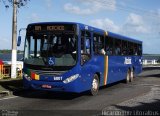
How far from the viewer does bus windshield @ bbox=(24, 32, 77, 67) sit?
15.4 meters

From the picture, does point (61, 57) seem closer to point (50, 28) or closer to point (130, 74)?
point (50, 28)

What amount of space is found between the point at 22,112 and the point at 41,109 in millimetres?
880

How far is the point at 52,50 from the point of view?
15703 mm

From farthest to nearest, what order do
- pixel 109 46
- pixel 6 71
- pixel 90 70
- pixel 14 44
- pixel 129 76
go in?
1. pixel 6 71
2. pixel 14 44
3. pixel 129 76
4. pixel 109 46
5. pixel 90 70

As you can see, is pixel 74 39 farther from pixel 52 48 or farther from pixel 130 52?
pixel 130 52

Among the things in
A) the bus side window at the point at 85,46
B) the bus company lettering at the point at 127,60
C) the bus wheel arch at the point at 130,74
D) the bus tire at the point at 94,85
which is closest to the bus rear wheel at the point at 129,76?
the bus wheel arch at the point at 130,74

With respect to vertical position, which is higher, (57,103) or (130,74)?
(130,74)

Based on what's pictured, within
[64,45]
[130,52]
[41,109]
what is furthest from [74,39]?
[130,52]

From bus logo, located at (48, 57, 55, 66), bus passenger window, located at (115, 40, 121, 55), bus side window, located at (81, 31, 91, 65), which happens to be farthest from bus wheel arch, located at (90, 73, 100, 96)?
bus passenger window, located at (115, 40, 121, 55)

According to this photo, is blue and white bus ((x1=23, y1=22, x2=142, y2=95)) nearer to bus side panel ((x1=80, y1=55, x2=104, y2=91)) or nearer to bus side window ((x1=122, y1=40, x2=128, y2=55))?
bus side panel ((x1=80, y1=55, x2=104, y2=91))

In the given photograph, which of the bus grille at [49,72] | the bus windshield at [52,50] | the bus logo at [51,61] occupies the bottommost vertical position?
the bus grille at [49,72]

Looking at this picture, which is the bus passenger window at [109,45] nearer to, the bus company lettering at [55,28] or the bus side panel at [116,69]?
the bus side panel at [116,69]

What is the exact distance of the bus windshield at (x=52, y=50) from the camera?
50.6 feet

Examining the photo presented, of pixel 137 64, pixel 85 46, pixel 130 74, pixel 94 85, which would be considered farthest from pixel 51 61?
pixel 137 64
